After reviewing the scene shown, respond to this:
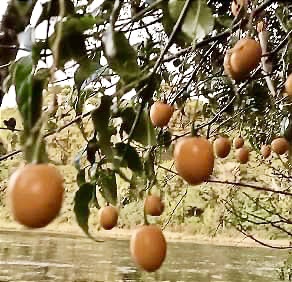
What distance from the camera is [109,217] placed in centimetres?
78

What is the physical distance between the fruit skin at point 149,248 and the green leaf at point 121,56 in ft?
0.43

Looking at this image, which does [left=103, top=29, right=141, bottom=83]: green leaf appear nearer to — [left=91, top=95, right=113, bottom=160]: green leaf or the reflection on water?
[left=91, top=95, right=113, bottom=160]: green leaf

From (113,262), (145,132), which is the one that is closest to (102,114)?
(145,132)

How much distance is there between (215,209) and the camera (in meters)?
6.34

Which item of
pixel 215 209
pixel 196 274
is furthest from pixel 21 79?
pixel 215 209

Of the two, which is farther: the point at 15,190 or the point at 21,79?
the point at 21,79

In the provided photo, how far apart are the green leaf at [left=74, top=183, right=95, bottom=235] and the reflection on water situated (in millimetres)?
2947

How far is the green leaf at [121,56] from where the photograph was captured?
0.52 metres

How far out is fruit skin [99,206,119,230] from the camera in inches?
30.6

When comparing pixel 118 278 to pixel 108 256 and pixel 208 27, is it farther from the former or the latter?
pixel 208 27

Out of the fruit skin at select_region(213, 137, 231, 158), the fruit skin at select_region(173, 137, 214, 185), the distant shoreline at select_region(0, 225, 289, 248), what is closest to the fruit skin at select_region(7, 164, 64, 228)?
the fruit skin at select_region(173, 137, 214, 185)

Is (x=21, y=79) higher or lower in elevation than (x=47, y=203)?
higher

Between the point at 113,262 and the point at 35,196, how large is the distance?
411 centimetres

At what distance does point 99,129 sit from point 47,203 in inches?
8.8
